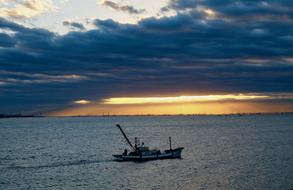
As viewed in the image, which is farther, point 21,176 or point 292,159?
point 292,159

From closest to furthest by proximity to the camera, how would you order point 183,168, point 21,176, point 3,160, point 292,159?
1. point 21,176
2. point 183,168
3. point 292,159
4. point 3,160

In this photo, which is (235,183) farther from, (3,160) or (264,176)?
(3,160)

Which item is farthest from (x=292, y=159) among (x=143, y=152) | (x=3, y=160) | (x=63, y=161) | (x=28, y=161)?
(x=3, y=160)

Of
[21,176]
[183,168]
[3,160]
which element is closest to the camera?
[21,176]

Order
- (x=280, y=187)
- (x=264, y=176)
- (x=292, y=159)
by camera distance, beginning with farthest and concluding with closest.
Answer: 1. (x=292, y=159)
2. (x=264, y=176)
3. (x=280, y=187)

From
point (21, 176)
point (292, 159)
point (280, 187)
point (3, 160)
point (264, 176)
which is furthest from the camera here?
point (3, 160)

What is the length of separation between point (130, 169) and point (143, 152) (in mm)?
14512

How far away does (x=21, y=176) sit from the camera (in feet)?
279

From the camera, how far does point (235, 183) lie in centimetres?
7188

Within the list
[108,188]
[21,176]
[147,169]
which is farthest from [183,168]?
[21,176]

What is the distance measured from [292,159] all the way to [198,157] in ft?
73.0

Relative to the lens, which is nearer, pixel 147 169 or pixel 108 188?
pixel 108 188

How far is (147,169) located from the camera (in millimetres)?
93312

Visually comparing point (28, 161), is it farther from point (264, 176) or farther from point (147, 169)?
point (264, 176)
